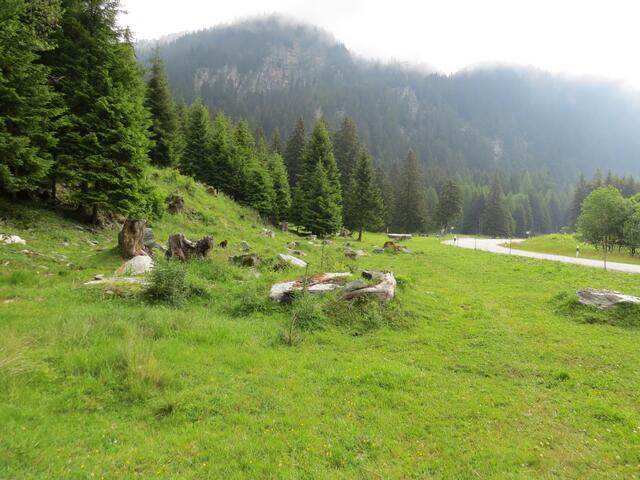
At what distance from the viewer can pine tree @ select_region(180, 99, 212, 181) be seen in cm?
4055

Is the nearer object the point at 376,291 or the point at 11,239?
the point at 376,291

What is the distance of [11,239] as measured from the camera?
12547 mm

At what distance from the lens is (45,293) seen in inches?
379

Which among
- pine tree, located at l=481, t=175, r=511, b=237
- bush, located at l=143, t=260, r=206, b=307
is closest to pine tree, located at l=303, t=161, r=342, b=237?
bush, located at l=143, t=260, r=206, b=307

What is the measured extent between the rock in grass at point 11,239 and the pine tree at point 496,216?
3849 inches

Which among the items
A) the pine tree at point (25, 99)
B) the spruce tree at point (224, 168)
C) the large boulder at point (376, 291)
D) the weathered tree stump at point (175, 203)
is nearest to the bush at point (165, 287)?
the large boulder at point (376, 291)

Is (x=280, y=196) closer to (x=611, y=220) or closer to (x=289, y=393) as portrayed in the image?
(x=289, y=393)

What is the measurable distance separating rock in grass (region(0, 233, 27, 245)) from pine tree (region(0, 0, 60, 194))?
1.98 metres

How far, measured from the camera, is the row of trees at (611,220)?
40.1m

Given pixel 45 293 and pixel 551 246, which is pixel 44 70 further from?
pixel 551 246

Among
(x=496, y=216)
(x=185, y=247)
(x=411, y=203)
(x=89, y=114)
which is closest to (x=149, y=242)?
(x=185, y=247)

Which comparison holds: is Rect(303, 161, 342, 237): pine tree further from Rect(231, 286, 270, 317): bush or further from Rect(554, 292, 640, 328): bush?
Rect(554, 292, 640, 328): bush

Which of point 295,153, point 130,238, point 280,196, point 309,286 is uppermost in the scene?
point 295,153

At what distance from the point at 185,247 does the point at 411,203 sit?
6211 centimetres
